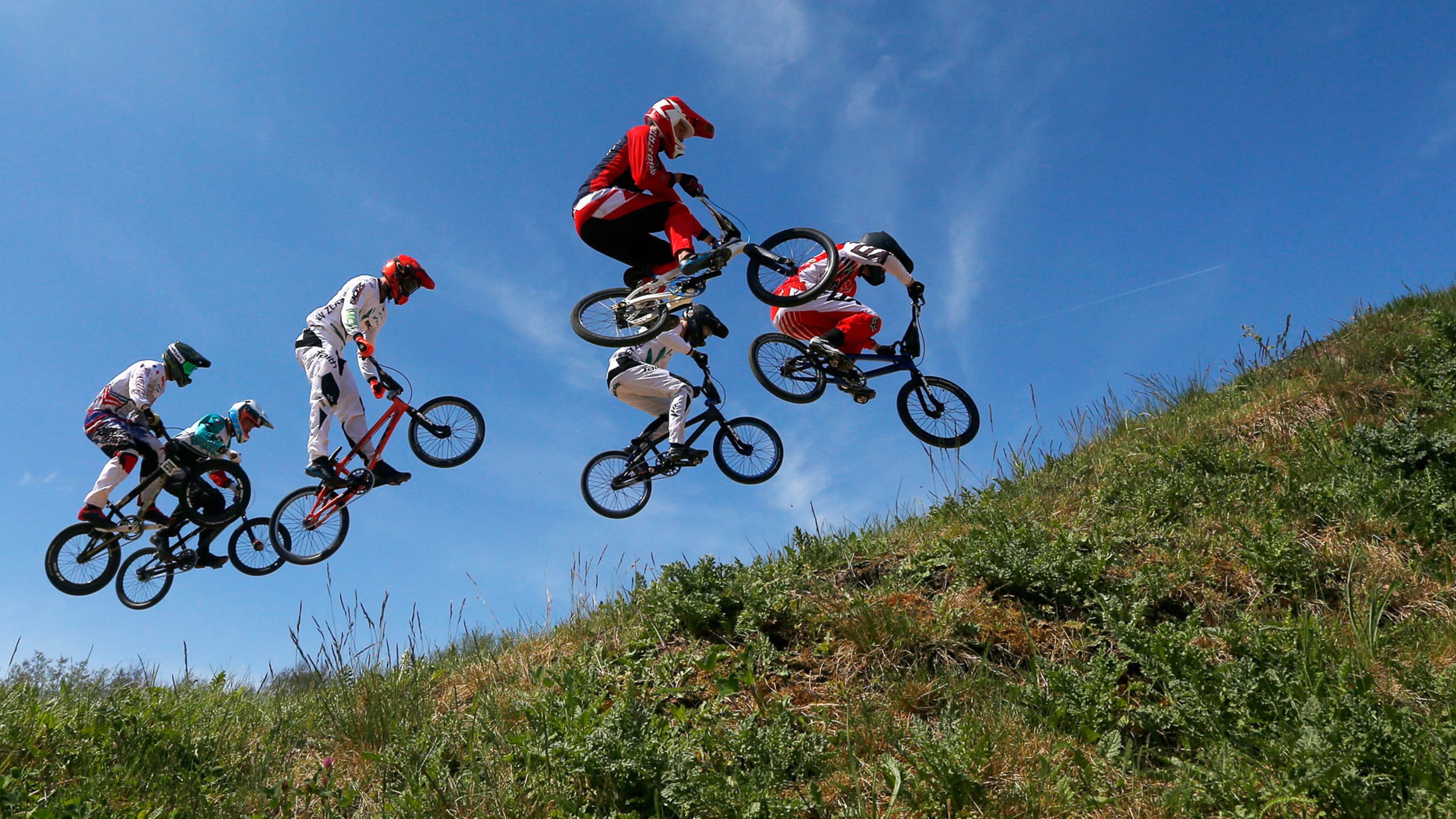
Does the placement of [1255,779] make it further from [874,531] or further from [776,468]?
[776,468]

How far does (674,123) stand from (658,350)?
101 inches

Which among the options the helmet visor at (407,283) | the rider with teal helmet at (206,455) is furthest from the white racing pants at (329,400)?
the rider with teal helmet at (206,455)

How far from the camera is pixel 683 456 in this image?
10125 mm

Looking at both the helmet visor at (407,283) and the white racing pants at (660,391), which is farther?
the helmet visor at (407,283)

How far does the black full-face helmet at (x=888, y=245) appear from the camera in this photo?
10.3 m

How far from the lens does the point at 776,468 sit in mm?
10984

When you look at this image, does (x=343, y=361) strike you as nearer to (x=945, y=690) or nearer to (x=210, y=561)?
(x=210, y=561)

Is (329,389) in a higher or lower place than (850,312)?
lower

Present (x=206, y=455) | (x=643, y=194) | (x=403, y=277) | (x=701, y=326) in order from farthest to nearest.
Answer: (x=206, y=455) < (x=403, y=277) < (x=701, y=326) < (x=643, y=194)

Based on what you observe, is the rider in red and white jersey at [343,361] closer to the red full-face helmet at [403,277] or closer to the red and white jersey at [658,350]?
the red full-face helmet at [403,277]

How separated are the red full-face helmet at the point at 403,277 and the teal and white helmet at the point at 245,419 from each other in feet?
13.5

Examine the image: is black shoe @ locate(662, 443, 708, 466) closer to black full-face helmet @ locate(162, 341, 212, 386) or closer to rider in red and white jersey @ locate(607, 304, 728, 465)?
rider in red and white jersey @ locate(607, 304, 728, 465)

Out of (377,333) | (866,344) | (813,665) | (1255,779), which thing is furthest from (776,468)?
(1255,779)

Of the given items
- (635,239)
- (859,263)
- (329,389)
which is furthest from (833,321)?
(329,389)
